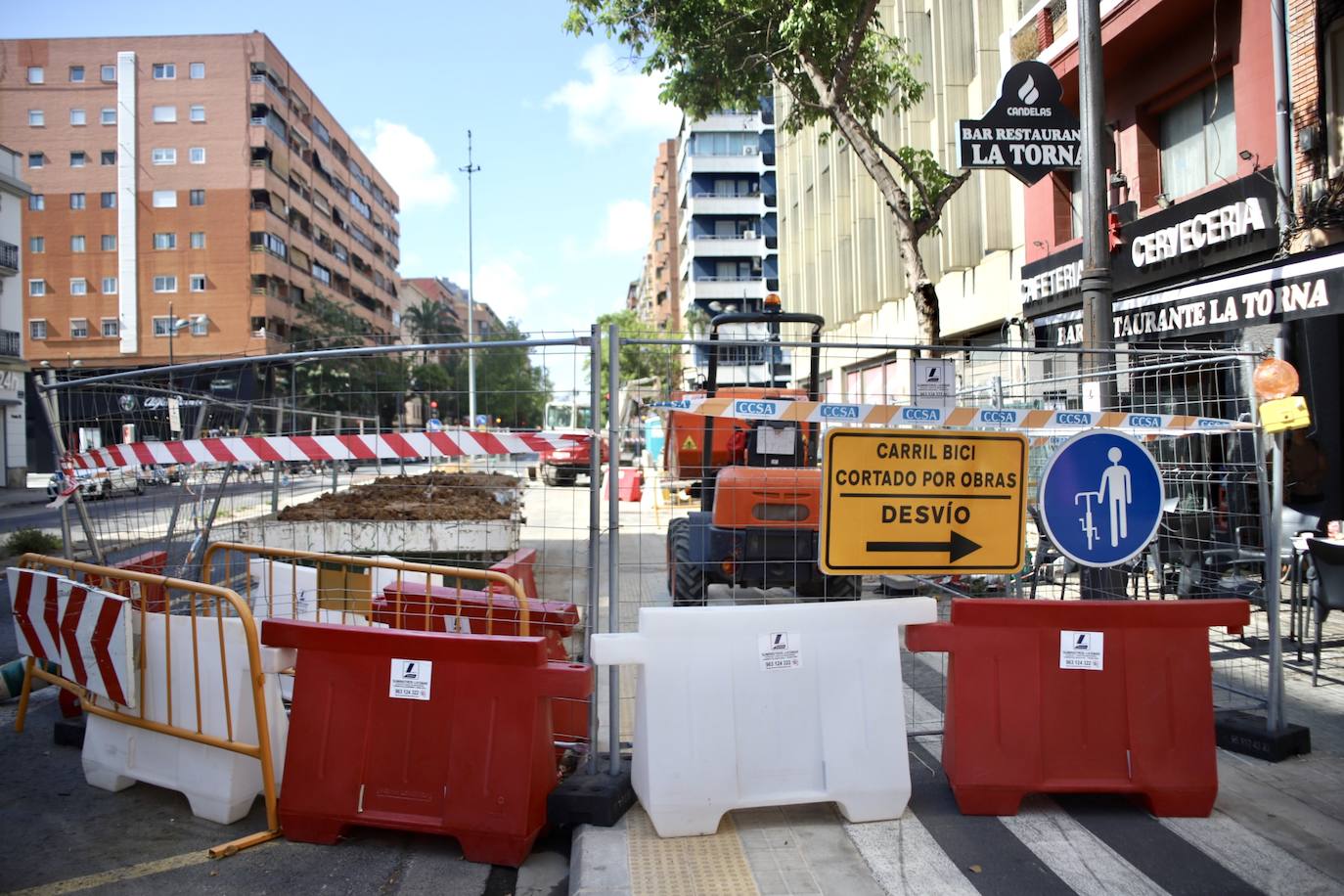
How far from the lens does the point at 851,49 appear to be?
11367mm

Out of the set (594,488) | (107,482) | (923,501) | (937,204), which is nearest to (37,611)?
(107,482)

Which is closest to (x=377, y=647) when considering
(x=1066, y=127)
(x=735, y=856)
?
(x=735, y=856)

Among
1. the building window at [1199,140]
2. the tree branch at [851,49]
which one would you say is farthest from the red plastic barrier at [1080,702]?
the building window at [1199,140]

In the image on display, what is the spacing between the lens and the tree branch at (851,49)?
36.4 ft

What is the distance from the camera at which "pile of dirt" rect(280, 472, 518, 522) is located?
9047 mm

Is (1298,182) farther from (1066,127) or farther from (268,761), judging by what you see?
(268,761)

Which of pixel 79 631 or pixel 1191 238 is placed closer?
pixel 79 631

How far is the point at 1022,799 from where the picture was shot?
14.5 ft

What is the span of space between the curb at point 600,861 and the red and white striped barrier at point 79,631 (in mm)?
2547

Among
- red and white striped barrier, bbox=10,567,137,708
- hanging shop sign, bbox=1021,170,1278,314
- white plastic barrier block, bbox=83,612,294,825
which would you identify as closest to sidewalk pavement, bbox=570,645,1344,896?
white plastic barrier block, bbox=83,612,294,825

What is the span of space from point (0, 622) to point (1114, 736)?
403 inches

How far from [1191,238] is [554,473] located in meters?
10.4

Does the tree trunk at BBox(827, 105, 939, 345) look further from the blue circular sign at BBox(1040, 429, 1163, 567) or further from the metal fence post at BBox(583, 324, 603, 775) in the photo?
the metal fence post at BBox(583, 324, 603, 775)

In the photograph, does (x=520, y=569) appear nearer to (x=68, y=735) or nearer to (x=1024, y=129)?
(x=68, y=735)
